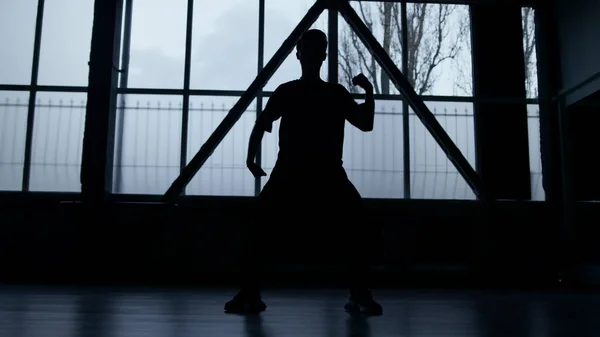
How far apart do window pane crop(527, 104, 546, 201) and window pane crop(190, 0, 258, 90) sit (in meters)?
2.93

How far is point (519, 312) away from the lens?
2.37m

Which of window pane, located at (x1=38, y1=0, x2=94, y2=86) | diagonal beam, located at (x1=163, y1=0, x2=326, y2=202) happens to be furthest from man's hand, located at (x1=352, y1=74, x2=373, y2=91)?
window pane, located at (x1=38, y1=0, x2=94, y2=86)

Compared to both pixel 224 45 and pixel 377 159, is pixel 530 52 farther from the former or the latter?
pixel 224 45

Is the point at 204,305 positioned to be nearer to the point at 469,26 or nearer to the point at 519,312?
the point at 519,312

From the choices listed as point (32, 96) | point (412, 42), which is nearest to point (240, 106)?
point (412, 42)

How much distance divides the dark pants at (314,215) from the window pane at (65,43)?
3.50 m

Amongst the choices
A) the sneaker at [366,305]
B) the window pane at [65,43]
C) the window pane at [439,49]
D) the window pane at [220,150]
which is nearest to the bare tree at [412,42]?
the window pane at [439,49]

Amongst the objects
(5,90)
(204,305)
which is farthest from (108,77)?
(204,305)

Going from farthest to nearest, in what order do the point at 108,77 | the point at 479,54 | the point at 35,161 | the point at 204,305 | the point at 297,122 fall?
the point at 479,54
the point at 35,161
the point at 108,77
the point at 204,305
the point at 297,122

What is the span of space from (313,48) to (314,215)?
0.79 meters

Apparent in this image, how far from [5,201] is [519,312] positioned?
4.49m

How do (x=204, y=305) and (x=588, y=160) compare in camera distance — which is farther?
(x=588, y=160)

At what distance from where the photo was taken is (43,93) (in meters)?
4.83

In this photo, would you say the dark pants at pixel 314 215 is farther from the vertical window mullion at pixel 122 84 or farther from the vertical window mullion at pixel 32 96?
the vertical window mullion at pixel 32 96
